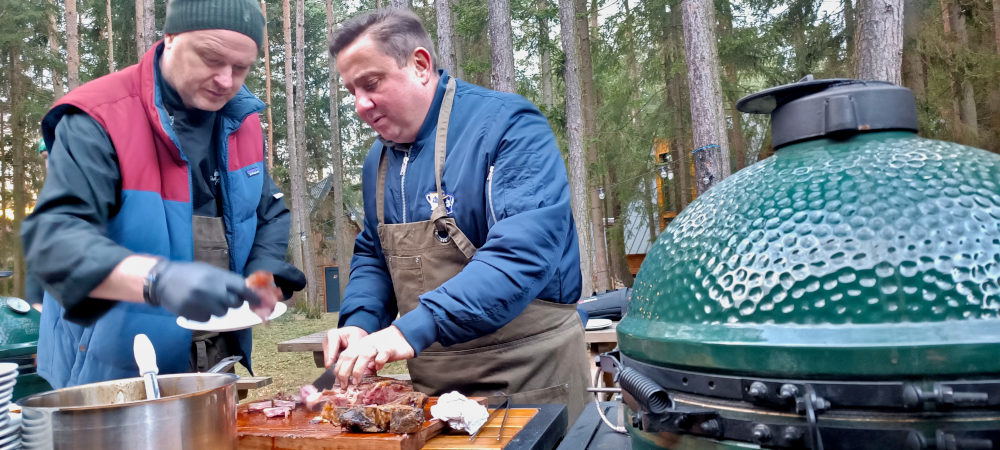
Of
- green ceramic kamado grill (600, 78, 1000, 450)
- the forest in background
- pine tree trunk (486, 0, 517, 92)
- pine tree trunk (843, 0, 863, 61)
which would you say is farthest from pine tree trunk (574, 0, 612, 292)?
green ceramic kamado grill (600, 78, 1000, 450)

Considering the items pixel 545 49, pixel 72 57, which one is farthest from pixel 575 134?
pixel 72 57

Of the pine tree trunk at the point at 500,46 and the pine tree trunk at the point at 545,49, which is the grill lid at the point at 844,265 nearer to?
the pine tree trunk at the point at 500,46

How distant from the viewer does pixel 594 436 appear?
1.53 meters

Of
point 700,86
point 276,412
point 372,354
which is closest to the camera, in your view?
point 372,354

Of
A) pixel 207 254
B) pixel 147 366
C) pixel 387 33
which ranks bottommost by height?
pixel 147 366

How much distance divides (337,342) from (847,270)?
1625 mm

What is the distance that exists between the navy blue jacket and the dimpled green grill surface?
820 mm

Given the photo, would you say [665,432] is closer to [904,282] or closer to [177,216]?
[904,282]

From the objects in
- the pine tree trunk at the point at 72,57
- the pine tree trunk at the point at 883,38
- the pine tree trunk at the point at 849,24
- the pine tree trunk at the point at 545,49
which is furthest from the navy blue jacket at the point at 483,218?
the pine tree trunk at the point at 72,57

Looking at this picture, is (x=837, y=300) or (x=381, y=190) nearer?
(x=837, y=300)

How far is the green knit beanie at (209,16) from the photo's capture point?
215 centimetres

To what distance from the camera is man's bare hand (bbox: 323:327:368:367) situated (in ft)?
6.97

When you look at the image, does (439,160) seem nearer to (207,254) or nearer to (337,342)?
(337,342)

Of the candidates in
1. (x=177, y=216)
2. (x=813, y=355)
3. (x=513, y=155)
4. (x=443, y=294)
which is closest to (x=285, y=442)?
(x=443, y=294)
